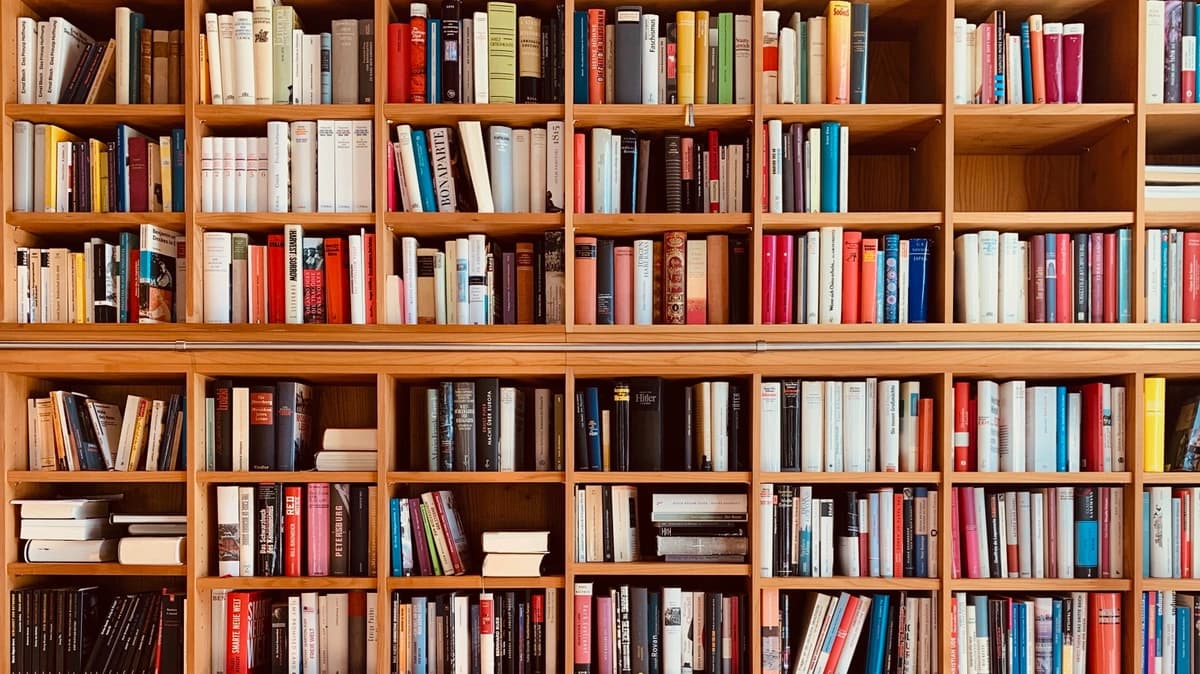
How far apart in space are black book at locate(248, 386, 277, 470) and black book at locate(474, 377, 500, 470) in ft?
1.71

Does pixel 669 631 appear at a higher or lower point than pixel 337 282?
lower

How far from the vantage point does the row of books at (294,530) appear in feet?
8.45

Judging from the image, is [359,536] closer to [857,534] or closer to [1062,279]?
[857,534]

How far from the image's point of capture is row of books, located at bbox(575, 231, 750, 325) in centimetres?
256

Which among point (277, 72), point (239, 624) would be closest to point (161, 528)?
point (239, 624)

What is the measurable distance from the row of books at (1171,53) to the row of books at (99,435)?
255 cm

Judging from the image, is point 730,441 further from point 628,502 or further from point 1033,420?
point 1033,420

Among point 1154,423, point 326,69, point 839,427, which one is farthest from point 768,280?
point 326,69

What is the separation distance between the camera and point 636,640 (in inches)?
101

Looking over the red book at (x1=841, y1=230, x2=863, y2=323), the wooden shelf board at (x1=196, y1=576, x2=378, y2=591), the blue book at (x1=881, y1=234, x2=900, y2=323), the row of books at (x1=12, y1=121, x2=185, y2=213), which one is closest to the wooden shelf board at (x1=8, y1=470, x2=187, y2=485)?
the wooden shelf board at (x1=196, y1=576, x2=378, y2=591)

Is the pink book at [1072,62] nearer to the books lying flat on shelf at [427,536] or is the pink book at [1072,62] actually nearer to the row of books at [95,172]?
the books lying flat on shelf at [427,536]

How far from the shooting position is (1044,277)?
2537mm

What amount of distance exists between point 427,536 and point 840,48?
1594 mm

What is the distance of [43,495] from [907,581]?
225cm
